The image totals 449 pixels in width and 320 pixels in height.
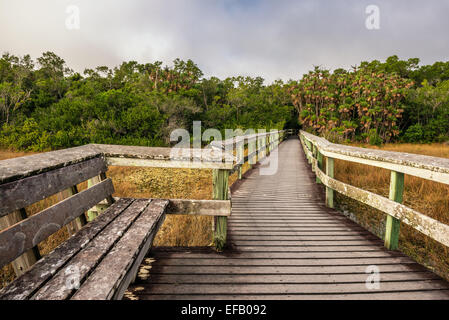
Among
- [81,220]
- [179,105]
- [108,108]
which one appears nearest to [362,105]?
[179,105]

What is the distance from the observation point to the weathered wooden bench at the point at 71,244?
1.17m

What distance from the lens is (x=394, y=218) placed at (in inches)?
106

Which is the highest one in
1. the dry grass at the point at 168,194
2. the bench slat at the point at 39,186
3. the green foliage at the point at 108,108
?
the green foliage at the point at 108,108

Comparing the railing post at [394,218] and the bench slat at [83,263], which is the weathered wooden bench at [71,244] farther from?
the railing post at [394,218]

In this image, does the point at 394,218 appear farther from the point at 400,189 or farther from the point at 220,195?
the point at 220,195

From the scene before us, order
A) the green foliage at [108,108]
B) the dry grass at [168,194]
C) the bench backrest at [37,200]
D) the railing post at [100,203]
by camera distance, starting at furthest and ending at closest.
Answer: the green foliage at [108,108]
the dry grass at [168,194]
the railing post at [100,203]
the bench backrest at [37,200]

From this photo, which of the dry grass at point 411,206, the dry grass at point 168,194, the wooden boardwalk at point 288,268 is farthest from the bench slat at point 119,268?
the dry grass at point 411,206

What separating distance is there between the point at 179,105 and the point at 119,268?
23595 mm

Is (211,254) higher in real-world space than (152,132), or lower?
lower

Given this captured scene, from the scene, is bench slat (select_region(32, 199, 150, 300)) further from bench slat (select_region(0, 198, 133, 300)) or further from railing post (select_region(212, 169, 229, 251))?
railing post (select_region(212, 169, 229, 251))

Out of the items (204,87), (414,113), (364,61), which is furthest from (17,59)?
(364,61)

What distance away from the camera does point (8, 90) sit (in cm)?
1973
